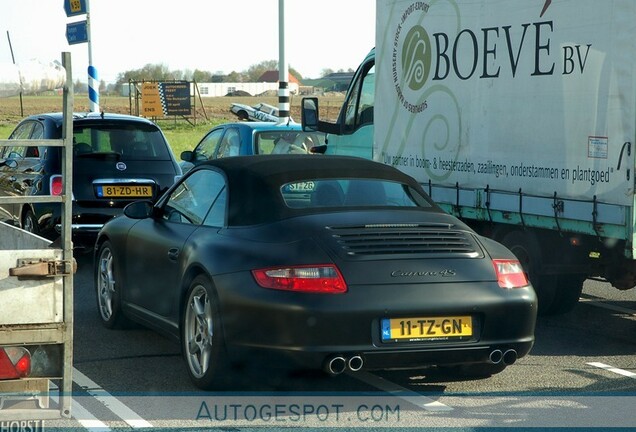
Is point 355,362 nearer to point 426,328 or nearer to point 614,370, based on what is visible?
point 426,328

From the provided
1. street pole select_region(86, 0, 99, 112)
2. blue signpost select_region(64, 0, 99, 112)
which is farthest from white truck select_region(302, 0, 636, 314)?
street pole select_region(86, 0, 99, 112)

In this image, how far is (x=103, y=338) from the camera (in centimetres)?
874

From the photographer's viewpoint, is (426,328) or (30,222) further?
(30,222)

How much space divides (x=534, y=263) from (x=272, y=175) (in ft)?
10.3

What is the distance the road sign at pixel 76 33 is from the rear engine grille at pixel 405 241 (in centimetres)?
1771

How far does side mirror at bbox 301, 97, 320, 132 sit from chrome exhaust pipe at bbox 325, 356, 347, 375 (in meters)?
7.41

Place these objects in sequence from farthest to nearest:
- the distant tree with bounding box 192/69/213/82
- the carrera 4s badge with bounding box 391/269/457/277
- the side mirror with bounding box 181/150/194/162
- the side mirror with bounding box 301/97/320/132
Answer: the distant tree with bounding box 192/69/213/82, the side mirror with bounding box 181/150/194/162, the side mirror with bounding box 301/97/320/132, the carrera 4s badge with bounding box 391/269/457/277

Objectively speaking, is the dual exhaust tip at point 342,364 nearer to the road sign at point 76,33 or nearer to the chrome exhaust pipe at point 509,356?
the chrome exhaust pipe at point 509,356

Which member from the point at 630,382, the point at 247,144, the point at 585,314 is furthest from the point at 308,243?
the point at 247,144

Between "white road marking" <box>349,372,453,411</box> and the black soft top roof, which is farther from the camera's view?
the black soft top roof

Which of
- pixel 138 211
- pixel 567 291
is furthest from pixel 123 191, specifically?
pixel 567 291

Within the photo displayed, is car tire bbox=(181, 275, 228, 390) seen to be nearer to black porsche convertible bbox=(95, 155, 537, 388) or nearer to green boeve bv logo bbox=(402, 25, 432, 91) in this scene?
black porsche convertible bbox=(95, 155, 537, 388)

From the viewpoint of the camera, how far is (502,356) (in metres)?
6.76

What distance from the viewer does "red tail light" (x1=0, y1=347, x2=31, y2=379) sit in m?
5.02
